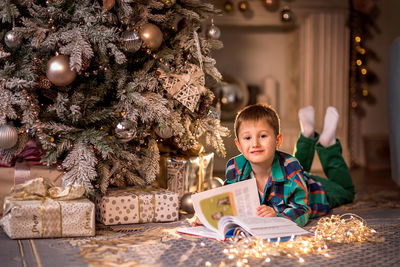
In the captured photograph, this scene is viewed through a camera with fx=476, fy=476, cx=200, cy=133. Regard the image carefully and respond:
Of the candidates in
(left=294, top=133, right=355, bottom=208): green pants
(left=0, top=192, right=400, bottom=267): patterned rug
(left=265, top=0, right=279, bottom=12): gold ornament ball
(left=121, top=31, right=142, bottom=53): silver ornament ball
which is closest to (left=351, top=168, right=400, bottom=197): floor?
(left=294, top=133, right=355, bottom=208): green pants

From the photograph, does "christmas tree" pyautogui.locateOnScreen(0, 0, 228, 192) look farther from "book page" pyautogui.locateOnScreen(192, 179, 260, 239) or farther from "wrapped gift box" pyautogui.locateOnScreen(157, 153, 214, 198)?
"book page" pyautogui.locateOnScreen(192, 179, 260, 239)

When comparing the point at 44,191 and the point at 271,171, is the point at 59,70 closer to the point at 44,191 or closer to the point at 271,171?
the point at 44,191

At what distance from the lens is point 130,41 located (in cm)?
175

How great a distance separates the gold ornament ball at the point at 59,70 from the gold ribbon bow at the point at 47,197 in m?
0.35

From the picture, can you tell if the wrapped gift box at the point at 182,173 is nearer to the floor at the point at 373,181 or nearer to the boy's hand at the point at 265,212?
the boy's hand at the point at 265,212

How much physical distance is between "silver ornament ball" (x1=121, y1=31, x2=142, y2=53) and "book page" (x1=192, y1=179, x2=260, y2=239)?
1.99 ft

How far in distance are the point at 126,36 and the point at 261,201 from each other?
30.8 inches

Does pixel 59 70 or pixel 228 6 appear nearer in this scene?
pixel 59 70

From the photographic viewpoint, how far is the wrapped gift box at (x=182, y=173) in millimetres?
2033

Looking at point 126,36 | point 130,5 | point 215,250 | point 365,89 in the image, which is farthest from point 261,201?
point 365,89

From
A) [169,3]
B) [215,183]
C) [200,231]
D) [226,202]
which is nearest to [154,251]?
[200,231]

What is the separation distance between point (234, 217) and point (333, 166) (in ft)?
2.83

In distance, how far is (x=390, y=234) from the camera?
1575mm

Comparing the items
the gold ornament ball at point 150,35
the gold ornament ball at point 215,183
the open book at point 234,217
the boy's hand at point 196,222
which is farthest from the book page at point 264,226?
the gold ornament ball at point 150,35
